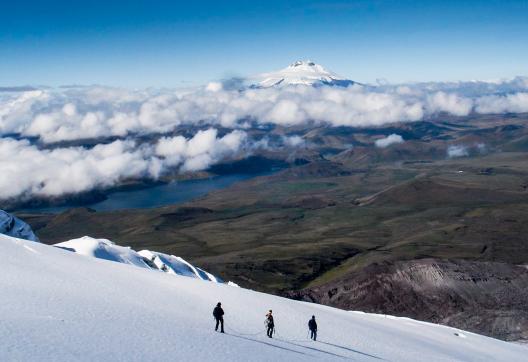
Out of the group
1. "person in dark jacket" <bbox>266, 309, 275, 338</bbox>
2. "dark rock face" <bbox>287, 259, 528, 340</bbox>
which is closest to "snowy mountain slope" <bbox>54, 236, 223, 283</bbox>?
"dark rock face" <bbox>287, 259, 528, 340</bbox>

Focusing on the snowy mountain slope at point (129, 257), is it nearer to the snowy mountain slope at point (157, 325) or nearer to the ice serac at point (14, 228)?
the ice serac at point (14, 228)

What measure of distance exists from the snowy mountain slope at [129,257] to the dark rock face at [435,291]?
73.0 ft

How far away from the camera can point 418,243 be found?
193m

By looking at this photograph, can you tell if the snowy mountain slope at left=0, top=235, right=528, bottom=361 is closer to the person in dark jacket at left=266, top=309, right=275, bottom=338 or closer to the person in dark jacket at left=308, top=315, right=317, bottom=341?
the person in dark jacket at left=266, top=309, right=275, bottom=338

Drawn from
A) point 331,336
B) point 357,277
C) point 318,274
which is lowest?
point 318,274

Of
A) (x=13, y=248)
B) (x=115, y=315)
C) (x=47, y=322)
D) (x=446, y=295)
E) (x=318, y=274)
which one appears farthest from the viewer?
(x=318, y=274)

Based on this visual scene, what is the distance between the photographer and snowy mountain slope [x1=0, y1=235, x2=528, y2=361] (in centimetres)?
2489

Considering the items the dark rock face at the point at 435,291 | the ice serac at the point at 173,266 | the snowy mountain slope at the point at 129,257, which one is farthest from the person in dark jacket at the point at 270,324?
the ice serac at the point at 173,266

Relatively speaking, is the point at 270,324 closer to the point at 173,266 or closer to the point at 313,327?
the point at 313,327

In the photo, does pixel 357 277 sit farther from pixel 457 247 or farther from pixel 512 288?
pixel 457 247

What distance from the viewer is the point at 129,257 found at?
10019cm

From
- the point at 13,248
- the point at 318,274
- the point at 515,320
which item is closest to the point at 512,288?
the point at 515,320

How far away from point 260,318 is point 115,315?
40.1 feet

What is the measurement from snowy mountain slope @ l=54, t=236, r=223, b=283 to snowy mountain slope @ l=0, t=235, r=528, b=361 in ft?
147
